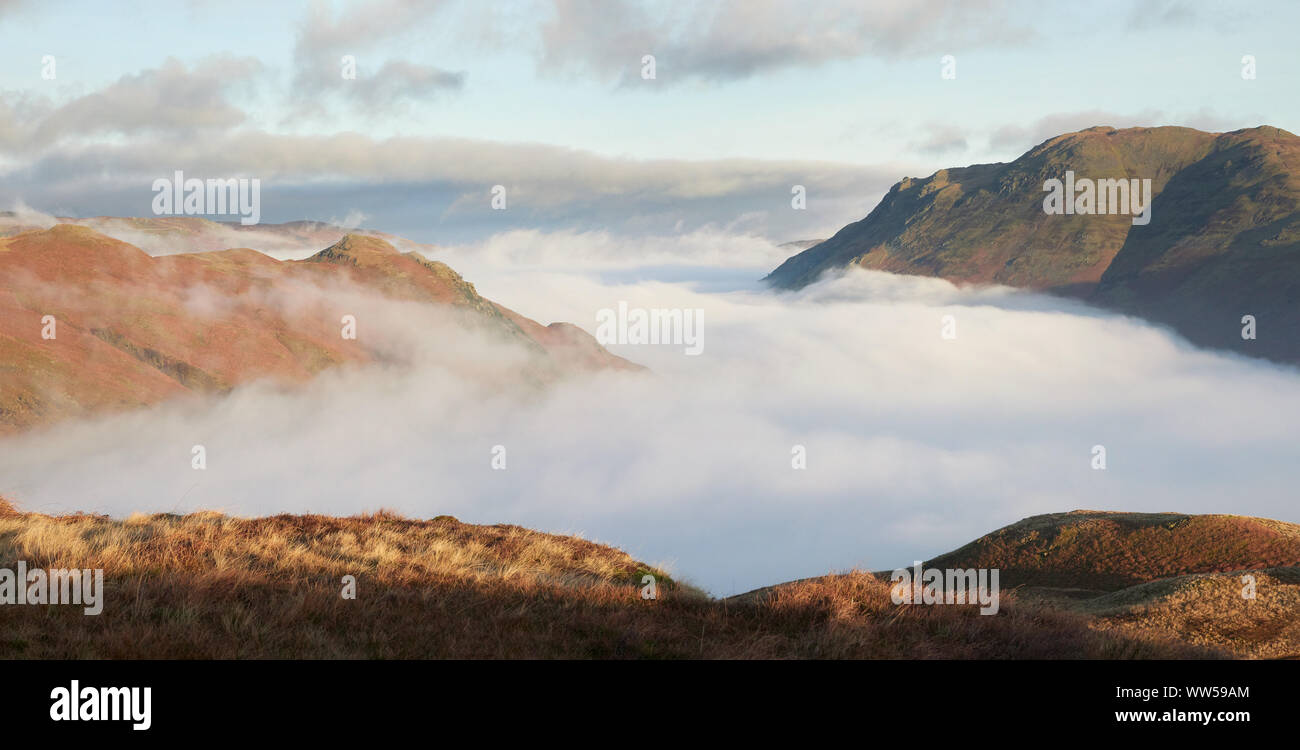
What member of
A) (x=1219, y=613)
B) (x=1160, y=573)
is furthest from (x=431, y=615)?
(x=1160, y=573)

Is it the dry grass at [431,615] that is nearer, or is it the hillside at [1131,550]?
the dry grass at [431,615]

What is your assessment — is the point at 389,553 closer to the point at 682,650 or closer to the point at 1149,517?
the point at 682,650

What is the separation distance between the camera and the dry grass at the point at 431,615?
9852 millimetres

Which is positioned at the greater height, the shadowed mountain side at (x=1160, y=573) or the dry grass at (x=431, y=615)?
the dry grass at (x=431, y=615)

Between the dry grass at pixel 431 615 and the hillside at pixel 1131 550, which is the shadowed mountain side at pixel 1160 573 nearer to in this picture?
the hillside at pixel 1131 550

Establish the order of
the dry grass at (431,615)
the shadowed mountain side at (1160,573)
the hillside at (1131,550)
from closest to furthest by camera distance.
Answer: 1. the dry grass at (431,615)
2. the shadowed mountain side at (1160,573)
3. the hillside at (1131,550)

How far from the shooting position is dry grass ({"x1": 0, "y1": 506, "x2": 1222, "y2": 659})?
9852 mm

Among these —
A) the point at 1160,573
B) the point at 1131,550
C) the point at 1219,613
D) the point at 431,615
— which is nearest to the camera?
the point at 431,615

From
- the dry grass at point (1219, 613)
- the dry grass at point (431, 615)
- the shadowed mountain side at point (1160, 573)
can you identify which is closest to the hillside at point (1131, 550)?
the shadowed mountain side at point (1160, 573)

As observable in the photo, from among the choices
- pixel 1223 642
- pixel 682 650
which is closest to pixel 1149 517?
pixel 1223 642

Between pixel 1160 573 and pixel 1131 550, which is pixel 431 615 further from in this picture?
pixel 1131 550

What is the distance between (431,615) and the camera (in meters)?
11.3

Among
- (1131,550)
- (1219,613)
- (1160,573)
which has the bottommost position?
(1160,573)
